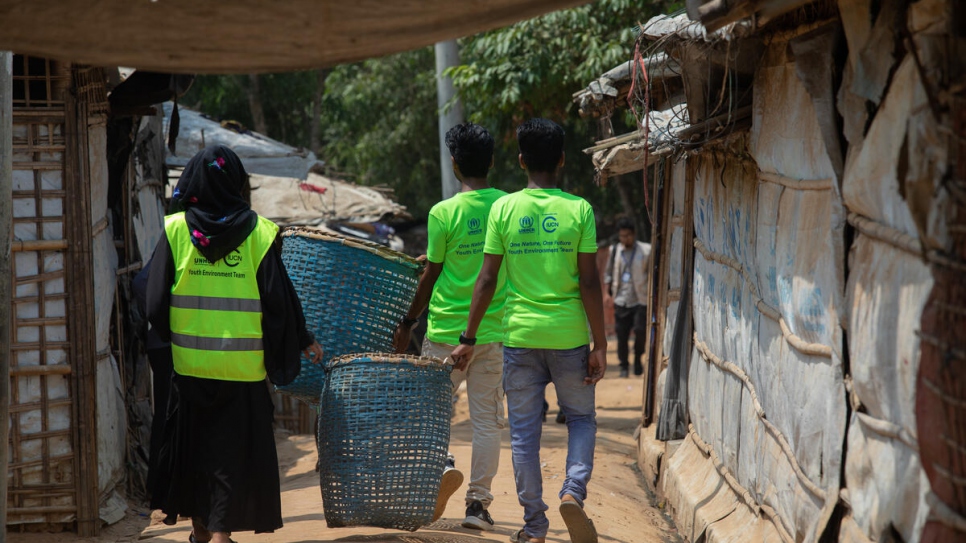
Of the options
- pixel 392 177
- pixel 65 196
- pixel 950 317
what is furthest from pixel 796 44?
pixel 392 177

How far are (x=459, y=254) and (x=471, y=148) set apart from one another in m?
0.56

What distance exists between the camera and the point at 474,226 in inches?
206

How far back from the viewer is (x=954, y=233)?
2.63 meters

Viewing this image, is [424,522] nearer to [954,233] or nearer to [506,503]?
[506,503]

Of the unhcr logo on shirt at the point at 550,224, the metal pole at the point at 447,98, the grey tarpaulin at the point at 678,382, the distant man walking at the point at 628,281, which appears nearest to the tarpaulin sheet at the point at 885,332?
the unhcr logo on shirt at the point at 550,224

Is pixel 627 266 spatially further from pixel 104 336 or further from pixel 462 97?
pixel 104 336

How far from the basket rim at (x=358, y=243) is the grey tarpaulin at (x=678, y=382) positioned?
2478 millimetres

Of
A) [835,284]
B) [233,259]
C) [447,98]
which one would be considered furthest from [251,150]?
[835,284]

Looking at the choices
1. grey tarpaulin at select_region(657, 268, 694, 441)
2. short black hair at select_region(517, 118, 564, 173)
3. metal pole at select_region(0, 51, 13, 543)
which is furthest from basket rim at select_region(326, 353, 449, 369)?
grey tarpaulin at select_region(657, 268, 694, 441)

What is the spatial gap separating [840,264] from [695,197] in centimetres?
345

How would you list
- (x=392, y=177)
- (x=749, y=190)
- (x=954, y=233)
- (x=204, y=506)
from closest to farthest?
(x=954, y=233) < (x=204, y=506) < (x=749, y=190) < (x=392, y=177)

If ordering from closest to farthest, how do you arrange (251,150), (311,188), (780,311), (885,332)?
(885,332) < (780,311) < (251,150) < (311,188)

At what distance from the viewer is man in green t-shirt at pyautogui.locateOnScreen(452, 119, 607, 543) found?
470 centimetres

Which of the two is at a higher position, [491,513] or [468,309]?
[468,309]
